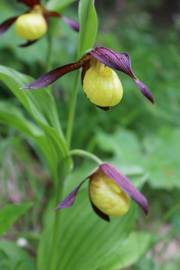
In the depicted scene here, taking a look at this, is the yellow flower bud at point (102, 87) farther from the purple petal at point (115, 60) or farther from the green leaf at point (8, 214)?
the green leaf at point (8, 214)

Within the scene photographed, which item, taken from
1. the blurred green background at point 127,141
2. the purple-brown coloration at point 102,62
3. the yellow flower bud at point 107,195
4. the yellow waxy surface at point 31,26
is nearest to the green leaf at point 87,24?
the purple-brown coloration at point 102,62

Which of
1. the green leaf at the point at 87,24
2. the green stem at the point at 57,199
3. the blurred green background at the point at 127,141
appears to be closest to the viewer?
the green leaf at the point at 87,24

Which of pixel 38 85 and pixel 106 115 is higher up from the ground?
pixel 38 85

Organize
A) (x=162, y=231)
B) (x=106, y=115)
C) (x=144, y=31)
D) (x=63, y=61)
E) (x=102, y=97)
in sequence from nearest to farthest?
(x=102, y=97), (x=162, y=231), (x=106, y=115), (x=63, y=61), (x=144, y=31)

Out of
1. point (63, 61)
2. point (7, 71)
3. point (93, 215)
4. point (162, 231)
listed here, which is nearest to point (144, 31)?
point (63, 61)

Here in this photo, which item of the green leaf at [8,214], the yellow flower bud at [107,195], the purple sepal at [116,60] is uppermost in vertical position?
the purple sepal at [116,60]

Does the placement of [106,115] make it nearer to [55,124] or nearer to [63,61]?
[63,61]

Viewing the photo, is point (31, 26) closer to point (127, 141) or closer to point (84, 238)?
point (84, 238)

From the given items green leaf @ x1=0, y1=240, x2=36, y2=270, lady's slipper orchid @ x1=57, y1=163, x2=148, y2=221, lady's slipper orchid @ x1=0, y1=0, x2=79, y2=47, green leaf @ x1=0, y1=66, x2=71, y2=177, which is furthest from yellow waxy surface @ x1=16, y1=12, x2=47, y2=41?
green leaf @ x1=0, y1=240, x2=36, y2=270
